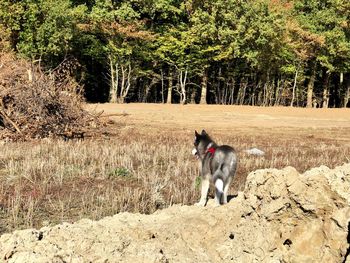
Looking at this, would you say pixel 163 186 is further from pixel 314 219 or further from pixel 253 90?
pixel 253 90

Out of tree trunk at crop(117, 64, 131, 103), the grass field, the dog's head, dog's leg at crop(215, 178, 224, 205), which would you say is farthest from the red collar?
tree trunk at crop(117, 64, 131, 103)

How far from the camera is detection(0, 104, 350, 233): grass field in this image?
25.5 ft

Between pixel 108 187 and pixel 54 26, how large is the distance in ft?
91.9

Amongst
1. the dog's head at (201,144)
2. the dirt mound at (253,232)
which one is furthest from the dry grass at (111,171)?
the dirt mound at (253,232)

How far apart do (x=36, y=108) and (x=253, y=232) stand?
12.1 m

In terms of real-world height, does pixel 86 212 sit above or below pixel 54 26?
below

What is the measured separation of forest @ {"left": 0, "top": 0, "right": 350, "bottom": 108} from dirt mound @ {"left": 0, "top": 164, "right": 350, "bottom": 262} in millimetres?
28376

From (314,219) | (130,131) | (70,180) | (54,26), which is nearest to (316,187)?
(314,219)

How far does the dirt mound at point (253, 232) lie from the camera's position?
14.9 ft

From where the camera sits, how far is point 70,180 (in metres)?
9.63

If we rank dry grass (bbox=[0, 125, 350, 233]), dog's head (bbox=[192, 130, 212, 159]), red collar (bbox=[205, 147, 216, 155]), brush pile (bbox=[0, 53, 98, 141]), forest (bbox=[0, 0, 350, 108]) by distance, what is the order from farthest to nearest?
forest (bbox=[0, 0, 350, 108]) < brush pile (bbox=[0, 53, 98, 141]) < dog's head (bbox=[192, 130, 212, 159]) < dry grass (bbox=[0, 125, 350, 233]) < red collar (bbox=[205, 147, 216, 155])

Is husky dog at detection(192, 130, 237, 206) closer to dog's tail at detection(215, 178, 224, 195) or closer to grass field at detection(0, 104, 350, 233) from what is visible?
dog's tail at detection(215, 178, 224, 195)

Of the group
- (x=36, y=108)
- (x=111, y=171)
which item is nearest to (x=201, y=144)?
(x=111, y=171)

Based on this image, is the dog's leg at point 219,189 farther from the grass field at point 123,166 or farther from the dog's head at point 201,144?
the grass field at point 123,166
